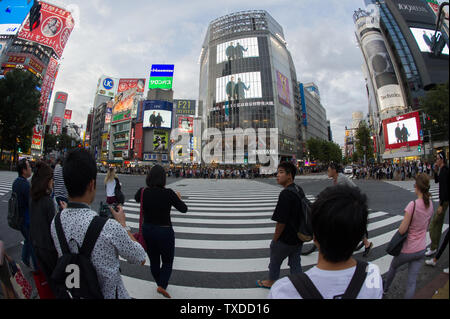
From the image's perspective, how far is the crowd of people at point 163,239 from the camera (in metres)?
0.93

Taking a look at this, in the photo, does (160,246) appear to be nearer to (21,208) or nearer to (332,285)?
(332,285)

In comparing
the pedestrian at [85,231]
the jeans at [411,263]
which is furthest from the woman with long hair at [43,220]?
the jeans at [411,263]

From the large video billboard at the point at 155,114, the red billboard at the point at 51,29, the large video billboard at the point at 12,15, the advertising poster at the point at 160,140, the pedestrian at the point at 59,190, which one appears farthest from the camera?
the advertising poster at the point at 160,140

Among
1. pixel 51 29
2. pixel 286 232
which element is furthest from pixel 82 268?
pixel 51 29

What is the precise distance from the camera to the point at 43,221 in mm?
1948

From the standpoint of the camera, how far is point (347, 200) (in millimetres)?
957

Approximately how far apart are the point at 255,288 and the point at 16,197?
13.6 ft

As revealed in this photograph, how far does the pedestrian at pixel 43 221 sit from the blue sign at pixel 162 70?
235ft

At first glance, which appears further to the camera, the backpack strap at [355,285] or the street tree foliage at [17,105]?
the street tree foliage at [17,105]

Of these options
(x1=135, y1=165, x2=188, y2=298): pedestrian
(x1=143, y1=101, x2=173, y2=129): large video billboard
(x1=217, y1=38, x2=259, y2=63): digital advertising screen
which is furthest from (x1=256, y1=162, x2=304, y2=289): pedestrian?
(x1=143, y1=101, x2=173, y2=129): large video billboard

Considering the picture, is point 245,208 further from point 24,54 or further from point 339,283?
point 24,54

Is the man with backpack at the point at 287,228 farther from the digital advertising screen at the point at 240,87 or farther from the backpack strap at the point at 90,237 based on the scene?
the digital advertising screen at the point at 240,87

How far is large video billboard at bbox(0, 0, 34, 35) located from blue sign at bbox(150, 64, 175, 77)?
1527 inches

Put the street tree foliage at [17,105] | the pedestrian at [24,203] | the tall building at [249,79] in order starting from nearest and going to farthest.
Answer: the pedestrian at [24,203] → the street tree foliage at [17,105] → the tall building at [249,79]
